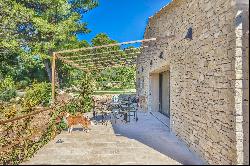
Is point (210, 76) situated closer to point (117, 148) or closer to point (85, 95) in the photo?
point (117, 148)

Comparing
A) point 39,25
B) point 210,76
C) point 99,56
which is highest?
point 39,25

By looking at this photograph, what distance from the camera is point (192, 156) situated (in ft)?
21.5

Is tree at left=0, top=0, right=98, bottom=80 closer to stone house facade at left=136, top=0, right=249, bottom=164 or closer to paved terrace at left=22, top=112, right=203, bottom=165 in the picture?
paved terrace at left=22, top=112, right=203, bottom=165

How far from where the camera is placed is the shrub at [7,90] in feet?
65.6

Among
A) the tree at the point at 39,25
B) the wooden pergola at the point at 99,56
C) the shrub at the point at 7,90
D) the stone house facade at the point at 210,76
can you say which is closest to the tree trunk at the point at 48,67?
the tree at the point at 39,25

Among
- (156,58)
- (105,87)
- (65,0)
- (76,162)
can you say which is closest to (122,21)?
(105,87)

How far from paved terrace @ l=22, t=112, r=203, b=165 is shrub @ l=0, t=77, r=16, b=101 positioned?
12.1m

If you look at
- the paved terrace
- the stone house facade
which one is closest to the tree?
the paved terrace

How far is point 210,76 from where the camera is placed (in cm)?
602

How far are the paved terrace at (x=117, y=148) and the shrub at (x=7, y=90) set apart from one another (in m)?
12.1

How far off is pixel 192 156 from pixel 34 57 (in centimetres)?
2042

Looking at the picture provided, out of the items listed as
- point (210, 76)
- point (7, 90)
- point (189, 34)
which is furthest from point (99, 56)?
point (7, 90)

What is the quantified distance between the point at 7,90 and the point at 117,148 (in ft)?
56.3

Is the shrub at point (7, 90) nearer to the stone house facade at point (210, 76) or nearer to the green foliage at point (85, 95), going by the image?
the green foliage at point (85, 95)
